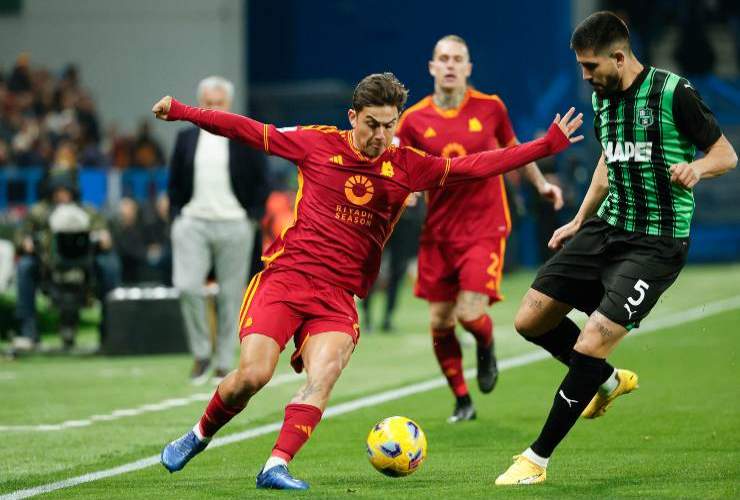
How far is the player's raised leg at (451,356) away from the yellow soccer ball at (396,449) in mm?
2808

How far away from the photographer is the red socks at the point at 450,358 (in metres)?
10.5

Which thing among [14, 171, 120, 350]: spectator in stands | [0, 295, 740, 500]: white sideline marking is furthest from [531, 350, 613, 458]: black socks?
[14, 171, 120, 350]: spectator in stands

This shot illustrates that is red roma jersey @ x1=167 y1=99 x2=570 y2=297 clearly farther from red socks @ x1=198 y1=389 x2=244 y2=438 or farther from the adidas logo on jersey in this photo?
red socks @ x1=198 y1=389 x2=244 y2=438

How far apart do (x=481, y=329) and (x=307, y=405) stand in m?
3.11

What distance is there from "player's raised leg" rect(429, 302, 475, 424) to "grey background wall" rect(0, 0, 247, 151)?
19651 mm

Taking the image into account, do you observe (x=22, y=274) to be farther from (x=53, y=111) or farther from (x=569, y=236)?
(x=53, y=111)

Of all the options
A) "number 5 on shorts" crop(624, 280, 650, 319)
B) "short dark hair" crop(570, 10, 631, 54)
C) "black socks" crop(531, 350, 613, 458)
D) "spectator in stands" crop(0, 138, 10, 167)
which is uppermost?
"short dark hair" crop(570, 10, 631, 54)

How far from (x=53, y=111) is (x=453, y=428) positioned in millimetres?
17594

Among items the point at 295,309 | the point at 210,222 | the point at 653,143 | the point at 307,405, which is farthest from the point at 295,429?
the point at 210,222

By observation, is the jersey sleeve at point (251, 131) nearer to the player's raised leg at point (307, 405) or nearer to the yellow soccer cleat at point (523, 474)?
the player's raised leg at point (307, 405)

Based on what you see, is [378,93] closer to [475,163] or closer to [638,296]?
[475,163]

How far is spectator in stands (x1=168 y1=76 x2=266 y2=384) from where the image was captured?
13.2 m

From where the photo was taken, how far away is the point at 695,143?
25.0ft

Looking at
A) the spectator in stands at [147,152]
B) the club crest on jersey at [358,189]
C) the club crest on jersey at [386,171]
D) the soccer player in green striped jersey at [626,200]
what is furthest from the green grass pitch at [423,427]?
the spectator in stands at [147,152]
